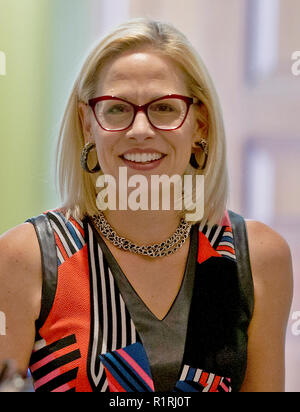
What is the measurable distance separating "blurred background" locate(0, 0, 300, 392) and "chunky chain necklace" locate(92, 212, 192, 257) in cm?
17

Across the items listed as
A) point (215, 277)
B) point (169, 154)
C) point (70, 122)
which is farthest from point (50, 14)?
point (215, 277)

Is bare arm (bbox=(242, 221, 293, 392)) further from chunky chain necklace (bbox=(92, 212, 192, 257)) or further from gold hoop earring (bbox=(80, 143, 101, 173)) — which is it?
gold hoop earring (bbox=(80, 143, 101, 173))

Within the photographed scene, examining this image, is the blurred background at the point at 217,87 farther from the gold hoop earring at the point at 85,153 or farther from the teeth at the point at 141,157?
the teeth at the point at 141,157

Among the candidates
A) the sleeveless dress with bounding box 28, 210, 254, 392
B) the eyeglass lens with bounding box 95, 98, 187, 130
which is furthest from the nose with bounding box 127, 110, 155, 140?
the sleeveless dress with bounding box 28, 210, 254, 392

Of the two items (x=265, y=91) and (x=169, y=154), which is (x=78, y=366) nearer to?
(x=169, y=154)

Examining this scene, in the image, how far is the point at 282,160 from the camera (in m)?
1.46

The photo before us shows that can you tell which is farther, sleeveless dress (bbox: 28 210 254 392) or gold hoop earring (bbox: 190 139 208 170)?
gold hoop earring (bbox: 190 139 208 170)

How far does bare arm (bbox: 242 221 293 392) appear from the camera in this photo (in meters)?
1.26

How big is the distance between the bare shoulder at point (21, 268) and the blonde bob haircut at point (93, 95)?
11 cm

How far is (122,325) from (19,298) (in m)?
0.20

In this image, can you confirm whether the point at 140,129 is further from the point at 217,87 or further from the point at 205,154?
the point at 217,87

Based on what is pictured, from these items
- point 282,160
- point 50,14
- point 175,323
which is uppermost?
point 50,14

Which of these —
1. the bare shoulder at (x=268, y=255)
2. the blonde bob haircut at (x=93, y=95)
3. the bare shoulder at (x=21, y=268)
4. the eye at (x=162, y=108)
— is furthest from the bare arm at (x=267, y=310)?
the bare shoulder at (x=21, y=268)
